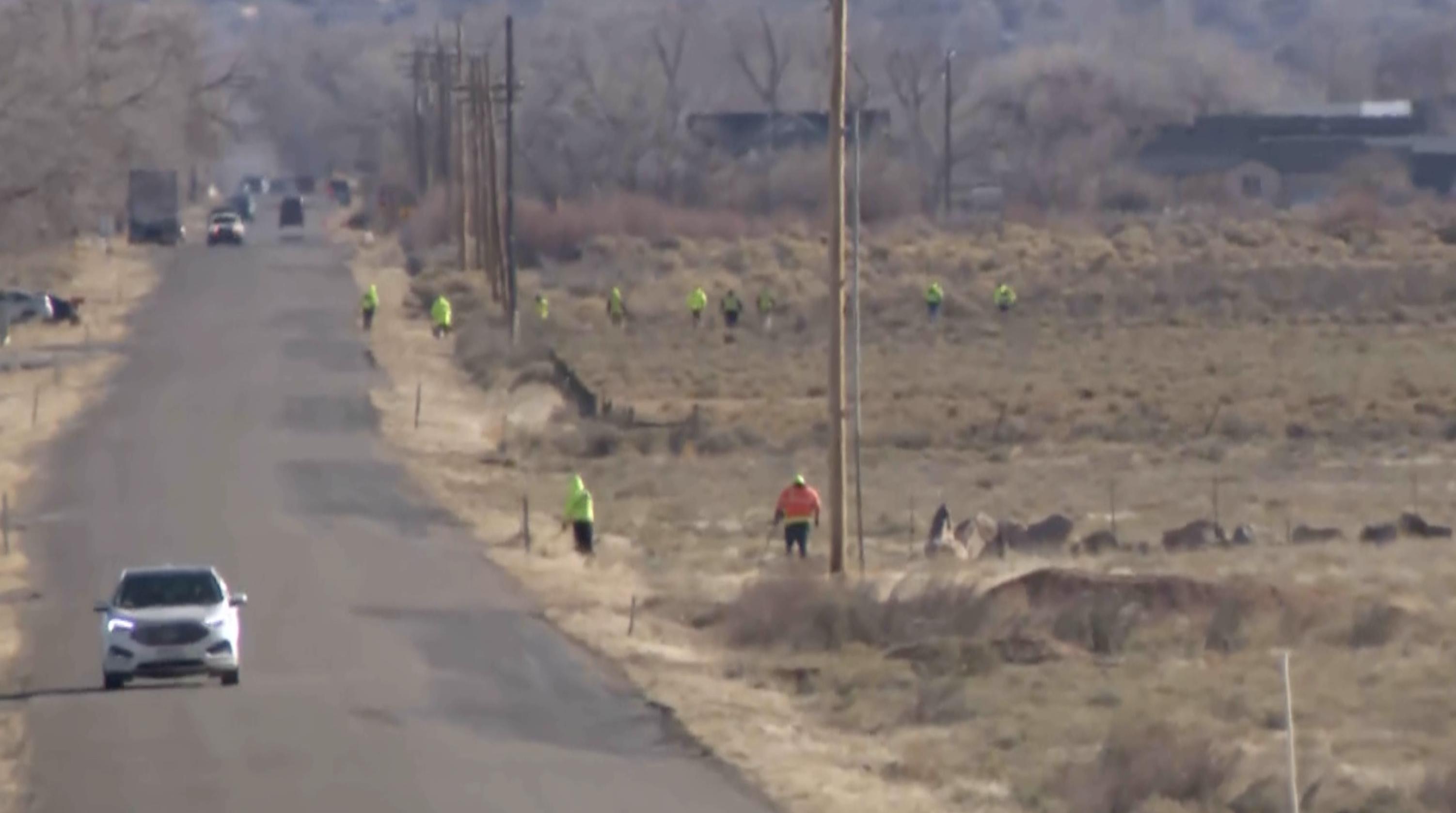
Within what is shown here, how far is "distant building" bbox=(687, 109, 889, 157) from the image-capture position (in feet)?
412

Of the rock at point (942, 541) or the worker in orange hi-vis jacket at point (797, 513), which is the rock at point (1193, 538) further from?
the worker in orange hi-vis jacket at point (797, 513)

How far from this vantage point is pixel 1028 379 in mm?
57375

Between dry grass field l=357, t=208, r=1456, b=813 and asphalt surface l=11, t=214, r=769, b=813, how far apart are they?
0.78m

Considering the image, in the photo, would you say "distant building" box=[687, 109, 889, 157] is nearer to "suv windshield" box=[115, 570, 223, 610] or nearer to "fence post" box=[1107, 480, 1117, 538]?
"fence post" box=[1107, 480, 1117, 538]

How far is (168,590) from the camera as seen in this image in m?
23.0

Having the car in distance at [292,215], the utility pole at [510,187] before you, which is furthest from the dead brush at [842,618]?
the car in distance at [292,215]

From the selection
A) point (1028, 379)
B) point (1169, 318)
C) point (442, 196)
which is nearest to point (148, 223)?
point (442, 196)

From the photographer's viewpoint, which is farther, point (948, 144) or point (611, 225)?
point (948, 144)

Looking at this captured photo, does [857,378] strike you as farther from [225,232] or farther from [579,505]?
[225,232]

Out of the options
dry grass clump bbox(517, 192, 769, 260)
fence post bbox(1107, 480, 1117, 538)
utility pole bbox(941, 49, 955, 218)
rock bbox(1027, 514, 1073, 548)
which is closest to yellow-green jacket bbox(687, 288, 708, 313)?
utility pole bbox(941, 49, 955, 218)

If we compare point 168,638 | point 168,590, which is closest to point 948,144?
point 168,590

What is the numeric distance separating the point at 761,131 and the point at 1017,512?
90308mm

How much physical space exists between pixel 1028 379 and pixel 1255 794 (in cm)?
4037

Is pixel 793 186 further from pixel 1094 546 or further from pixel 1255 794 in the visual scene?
pixel 1255 794
